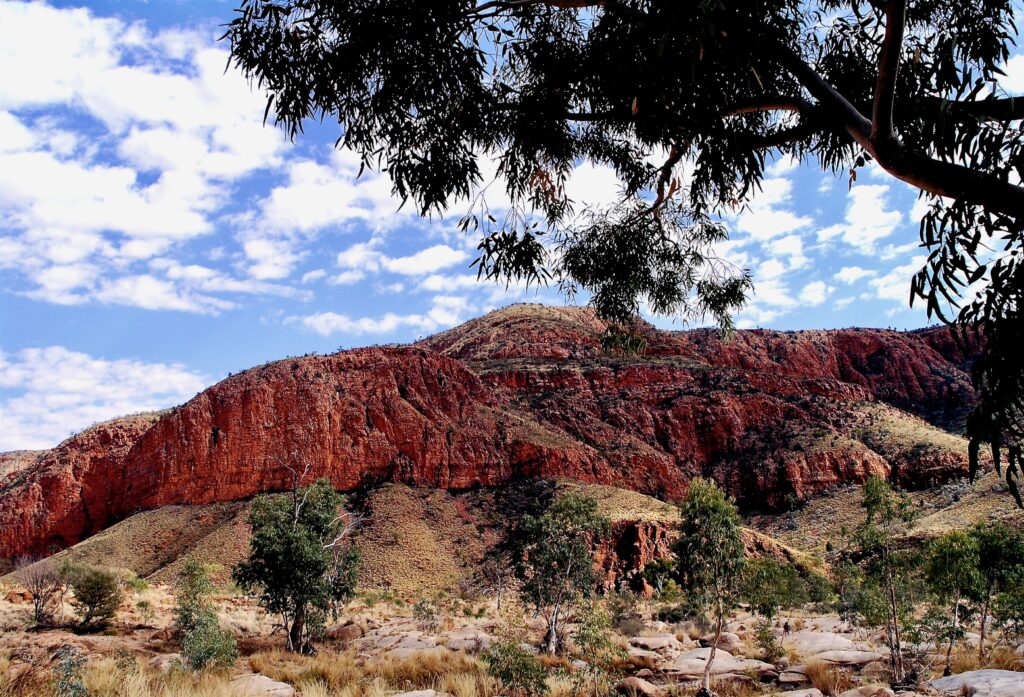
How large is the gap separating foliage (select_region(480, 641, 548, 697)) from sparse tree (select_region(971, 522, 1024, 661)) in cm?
1272

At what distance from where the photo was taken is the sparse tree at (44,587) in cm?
1994

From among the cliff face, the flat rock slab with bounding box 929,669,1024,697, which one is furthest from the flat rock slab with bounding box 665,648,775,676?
the cliff face

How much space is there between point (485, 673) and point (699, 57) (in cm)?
978

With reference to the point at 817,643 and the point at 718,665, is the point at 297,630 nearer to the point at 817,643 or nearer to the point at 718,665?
the point at 718,665

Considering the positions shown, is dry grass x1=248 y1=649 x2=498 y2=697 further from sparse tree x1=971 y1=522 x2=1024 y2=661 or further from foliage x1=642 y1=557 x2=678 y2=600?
foliage x1=642 y1=557 x2=678 y2=600

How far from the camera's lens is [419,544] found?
4184 cm

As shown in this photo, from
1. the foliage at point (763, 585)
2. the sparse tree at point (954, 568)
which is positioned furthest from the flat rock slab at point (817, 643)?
the sparse tree at point (954, 568)

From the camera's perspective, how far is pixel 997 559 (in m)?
16.9

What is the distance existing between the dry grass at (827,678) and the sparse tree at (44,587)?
69.6 feet

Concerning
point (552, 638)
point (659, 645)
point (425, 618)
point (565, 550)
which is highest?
point (565, 550)

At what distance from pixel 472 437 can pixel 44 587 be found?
3512cm

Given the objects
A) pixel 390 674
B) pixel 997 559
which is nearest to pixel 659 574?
pixel 997 559

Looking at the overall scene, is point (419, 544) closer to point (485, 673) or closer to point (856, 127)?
point (485, 673)

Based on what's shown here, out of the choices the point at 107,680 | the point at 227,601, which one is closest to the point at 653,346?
the point at 227,601
